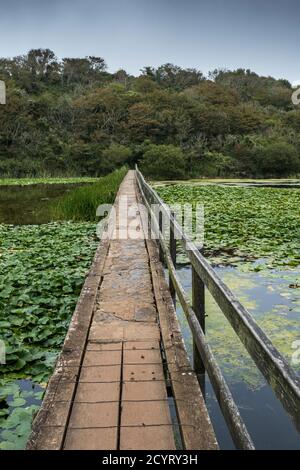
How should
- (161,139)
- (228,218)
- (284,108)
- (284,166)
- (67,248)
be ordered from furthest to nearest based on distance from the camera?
(284,108), (161,139), (284,166), (228,218), (67,248)

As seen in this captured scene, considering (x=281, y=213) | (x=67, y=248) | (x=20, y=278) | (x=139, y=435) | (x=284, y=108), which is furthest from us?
(x=284, y=108)

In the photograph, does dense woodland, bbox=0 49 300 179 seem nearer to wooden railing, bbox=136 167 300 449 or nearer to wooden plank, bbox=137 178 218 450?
wooden plank, bbox=137 178 218 450

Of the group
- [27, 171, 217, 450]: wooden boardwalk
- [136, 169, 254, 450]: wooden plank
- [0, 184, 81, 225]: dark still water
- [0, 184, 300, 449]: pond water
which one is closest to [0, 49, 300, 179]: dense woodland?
[0, 184, 81, 225]: dark still water

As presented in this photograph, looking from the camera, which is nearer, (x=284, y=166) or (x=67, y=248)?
(x=67, y=248)

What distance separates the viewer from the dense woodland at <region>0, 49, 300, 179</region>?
4209 centimetres

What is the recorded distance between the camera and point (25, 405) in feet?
10.5

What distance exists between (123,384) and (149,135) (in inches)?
1835

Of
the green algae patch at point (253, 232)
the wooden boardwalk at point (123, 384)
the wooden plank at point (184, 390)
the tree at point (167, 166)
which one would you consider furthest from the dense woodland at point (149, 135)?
the wooden plank at point (184, 390)

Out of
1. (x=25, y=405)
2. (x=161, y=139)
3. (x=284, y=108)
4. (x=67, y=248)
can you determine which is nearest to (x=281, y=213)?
(x=67, y=248)

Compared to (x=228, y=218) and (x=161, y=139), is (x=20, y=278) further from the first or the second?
(x=161, y=139)

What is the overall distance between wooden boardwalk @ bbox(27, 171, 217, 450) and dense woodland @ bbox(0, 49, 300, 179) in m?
34.4
